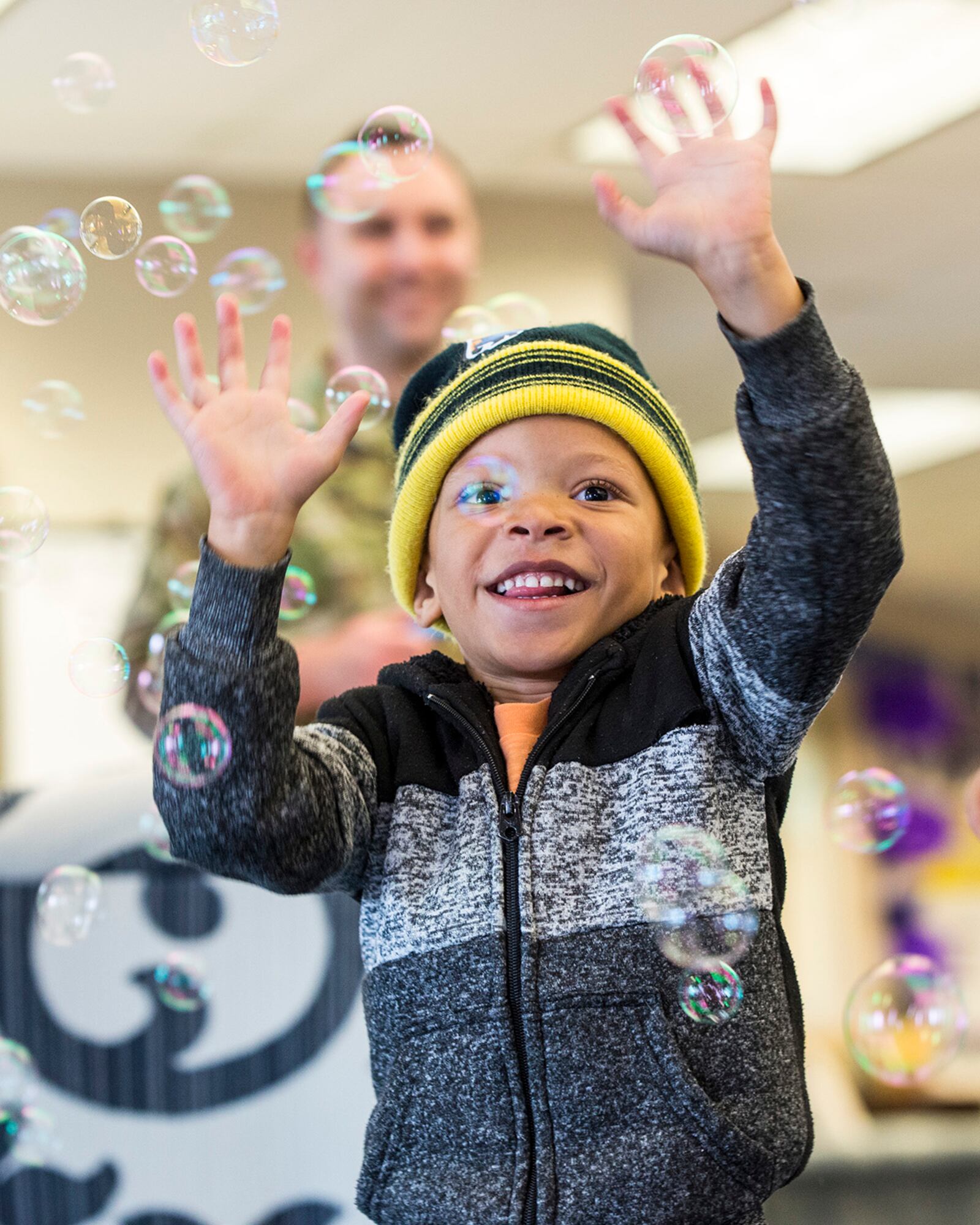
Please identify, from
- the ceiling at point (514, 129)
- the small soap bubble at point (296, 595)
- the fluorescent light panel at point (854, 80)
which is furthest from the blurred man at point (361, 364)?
the small soap bubble at point (296, 595)

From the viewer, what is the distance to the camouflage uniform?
2420 mm

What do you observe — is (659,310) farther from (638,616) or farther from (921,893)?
(638,616)

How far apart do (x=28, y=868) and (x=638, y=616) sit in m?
0.87

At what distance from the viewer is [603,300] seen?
11.3ft

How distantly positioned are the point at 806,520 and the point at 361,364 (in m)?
1.80

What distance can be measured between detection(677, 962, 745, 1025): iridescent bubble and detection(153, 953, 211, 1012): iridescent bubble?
2.39 feet

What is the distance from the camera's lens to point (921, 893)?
405 cm

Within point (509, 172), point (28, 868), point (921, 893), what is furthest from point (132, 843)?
point (921, 893)

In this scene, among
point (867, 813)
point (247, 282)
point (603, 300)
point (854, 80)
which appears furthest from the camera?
point (603, 300)

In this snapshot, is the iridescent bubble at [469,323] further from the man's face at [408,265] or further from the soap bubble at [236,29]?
the man's face at [408,265]

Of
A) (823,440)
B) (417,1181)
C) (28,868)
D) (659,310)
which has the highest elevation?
(659,310)

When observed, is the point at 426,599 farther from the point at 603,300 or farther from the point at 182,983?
the point at 603,300

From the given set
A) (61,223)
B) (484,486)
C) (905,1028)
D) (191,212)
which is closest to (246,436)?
(484,486)

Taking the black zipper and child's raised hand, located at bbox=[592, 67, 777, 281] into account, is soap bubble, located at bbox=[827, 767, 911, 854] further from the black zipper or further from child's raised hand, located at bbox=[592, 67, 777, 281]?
child's raised hand, located at bbox=[592, 67, 777, 281]
